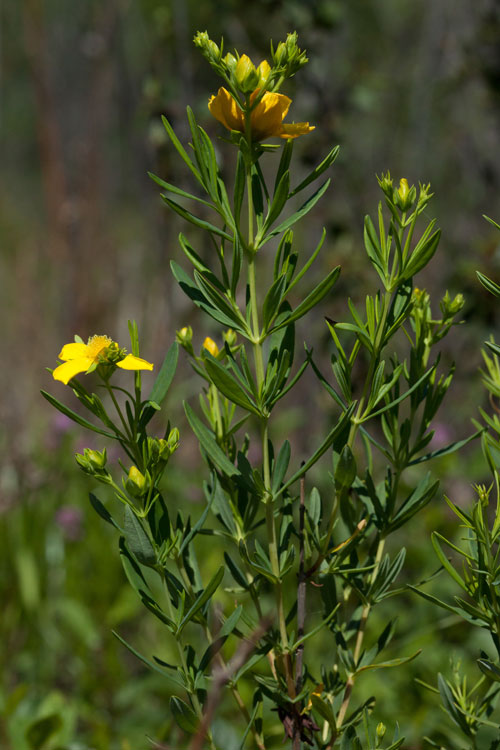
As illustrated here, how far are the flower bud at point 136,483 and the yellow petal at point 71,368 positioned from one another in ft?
0.21

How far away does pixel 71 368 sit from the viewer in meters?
0.41

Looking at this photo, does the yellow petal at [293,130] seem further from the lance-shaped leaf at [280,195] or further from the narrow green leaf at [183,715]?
the narrow green leaf at [183,715]

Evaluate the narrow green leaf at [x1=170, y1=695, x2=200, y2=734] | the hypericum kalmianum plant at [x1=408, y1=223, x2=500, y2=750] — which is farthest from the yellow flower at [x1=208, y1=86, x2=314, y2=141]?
the narrow green leaf at [x1=170, y1=695, x2=200, y2=734]

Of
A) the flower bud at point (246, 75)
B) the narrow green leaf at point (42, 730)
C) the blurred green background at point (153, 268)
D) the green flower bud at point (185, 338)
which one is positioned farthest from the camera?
the blurred green background at point (153, 268)

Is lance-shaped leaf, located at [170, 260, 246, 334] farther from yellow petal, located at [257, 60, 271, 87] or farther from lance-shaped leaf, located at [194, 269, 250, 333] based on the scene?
yellow petal, located at [257, 60, 271, 87]

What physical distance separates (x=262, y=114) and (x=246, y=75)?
0.03 m

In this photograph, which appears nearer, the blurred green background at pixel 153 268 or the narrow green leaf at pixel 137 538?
the narrow green leaf at pixel 137 538

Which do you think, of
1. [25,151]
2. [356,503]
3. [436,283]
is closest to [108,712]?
[356,503]

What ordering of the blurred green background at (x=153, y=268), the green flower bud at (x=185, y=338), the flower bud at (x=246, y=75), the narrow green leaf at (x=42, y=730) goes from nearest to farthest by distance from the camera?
the flower bud at (x=246, y=75) → the green flower bud at (x=185, y=338) → the narrow green leaf at (x=42, y=730) → the blurred green background at (x=153, y=268)

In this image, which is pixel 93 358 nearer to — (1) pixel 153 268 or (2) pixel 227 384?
(2) pixel 227 384

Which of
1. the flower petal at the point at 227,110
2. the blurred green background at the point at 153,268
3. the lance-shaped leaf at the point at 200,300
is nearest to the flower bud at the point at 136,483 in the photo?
the lance-shaped leaf at the point at 200,300

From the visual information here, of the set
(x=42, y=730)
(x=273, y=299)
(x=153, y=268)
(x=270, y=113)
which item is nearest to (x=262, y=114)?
(x=270, y=113)

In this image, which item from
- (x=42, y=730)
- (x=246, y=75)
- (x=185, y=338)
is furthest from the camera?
(x=42, y=730)

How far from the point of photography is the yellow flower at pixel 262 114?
423 mm
